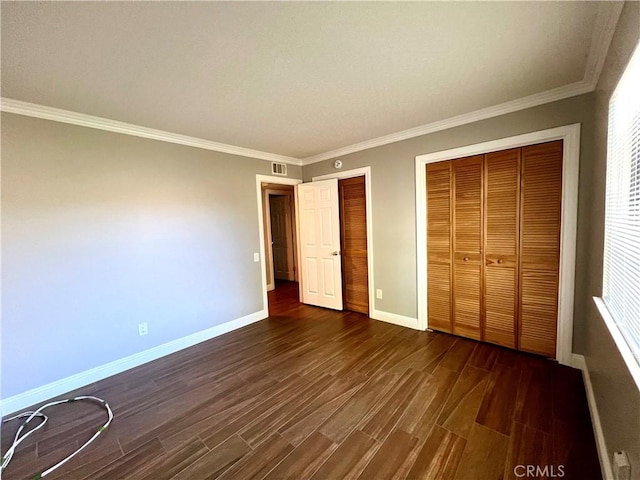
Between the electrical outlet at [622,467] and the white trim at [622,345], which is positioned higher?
the white trim at [622,345]

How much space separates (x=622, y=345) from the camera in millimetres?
1155

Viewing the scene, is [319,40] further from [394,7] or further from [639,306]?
[639,306]

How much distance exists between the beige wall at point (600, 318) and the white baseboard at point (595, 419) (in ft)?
0.22

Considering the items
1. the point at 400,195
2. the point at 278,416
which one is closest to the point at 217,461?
the point at 278,416

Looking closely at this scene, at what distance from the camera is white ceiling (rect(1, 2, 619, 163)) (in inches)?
51.1

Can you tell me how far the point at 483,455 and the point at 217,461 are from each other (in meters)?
1.54

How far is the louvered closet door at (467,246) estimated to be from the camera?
8.98ft

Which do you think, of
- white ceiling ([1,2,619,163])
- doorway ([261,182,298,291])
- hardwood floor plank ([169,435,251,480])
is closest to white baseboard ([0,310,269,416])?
hardwood floor plank ([169,435,251,480])

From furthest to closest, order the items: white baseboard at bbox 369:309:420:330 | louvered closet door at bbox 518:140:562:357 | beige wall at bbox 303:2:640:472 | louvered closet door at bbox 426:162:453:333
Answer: white baseboard at bbox 369:309:420:330 → louvered closet door at bbox 426:162:453:333 → louvered closet door at bbox 518:140:562:357 → beige wall at bbox 303:2:640:472

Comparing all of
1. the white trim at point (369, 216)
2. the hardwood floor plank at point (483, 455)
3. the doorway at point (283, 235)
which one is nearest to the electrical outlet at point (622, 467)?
the hardwood floor plank at point (483, 455)

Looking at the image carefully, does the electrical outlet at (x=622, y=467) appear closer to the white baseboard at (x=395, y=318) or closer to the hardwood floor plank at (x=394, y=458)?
the hardwood floor plank at (x=394, y=458)

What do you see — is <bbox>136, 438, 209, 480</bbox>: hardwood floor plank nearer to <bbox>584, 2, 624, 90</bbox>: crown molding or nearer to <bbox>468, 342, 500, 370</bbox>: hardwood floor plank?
<bbox>468, 342, 500, 370</bbox>: hardwood floor plank

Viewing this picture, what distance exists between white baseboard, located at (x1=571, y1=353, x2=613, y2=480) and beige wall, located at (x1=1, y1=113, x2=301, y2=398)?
336 centimetres

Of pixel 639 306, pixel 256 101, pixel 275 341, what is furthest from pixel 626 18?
pixel 275 341
